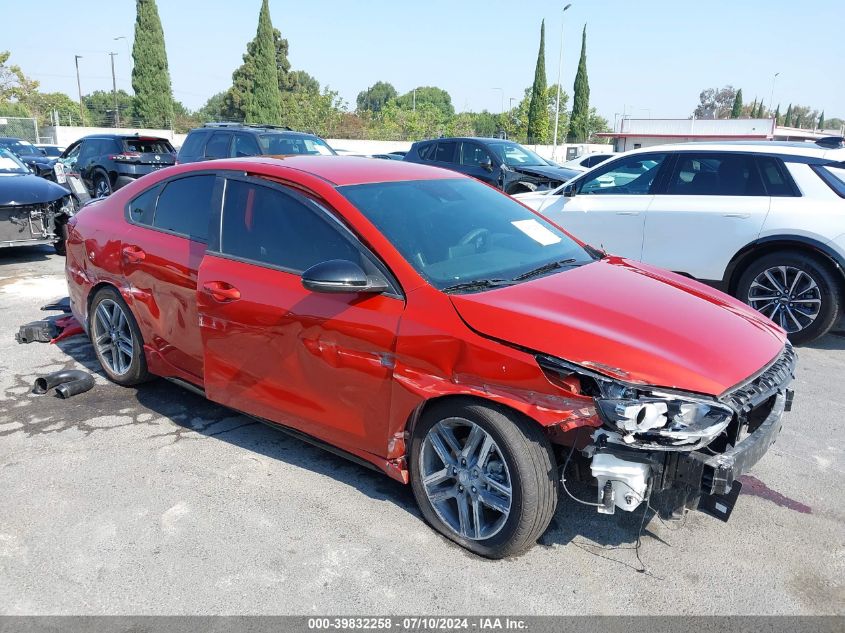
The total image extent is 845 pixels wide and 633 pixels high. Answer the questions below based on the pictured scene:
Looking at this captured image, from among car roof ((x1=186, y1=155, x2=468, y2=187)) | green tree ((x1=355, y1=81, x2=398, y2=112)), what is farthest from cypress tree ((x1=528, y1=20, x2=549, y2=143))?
green tree ((x1=355, y1=81, x2=398, y2=112))

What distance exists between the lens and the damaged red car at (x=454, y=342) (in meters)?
2.65

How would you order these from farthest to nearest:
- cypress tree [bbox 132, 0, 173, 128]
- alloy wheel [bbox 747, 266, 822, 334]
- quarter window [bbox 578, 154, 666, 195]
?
cypress tree [bbox 132, 0, 173, 128] < quarter window [bbox 578, 154, 666, 195] < alloy wheel [bbox 747, 266, 822, 334]

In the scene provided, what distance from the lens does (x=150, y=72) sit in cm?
4497

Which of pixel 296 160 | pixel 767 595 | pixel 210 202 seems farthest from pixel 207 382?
pixel 767 595

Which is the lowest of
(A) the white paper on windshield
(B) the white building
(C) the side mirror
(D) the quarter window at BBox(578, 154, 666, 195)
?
(C) the side mirror

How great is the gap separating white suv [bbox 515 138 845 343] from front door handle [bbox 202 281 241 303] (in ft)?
15.3

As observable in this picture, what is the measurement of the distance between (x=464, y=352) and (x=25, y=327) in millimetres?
4858

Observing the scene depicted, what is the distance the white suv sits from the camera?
19.6ft

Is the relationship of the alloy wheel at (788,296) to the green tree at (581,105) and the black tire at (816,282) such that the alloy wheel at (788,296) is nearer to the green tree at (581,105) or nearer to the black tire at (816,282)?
the black tire at (816,282)

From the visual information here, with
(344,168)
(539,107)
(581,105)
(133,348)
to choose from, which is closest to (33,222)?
(133,348)

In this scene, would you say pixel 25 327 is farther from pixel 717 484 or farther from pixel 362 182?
pixel 717 484

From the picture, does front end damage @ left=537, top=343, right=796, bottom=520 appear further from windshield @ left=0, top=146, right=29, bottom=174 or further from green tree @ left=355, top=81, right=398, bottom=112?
green tree @ left=355, top=81, right=398, bottom=112

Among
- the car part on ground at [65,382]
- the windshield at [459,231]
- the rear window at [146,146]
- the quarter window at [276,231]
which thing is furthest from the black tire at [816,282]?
the rear window at [146,146]

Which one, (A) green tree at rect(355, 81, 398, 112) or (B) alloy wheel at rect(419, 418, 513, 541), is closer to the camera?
(B) alloy wheel at rect(419, 418, 513, 541)
